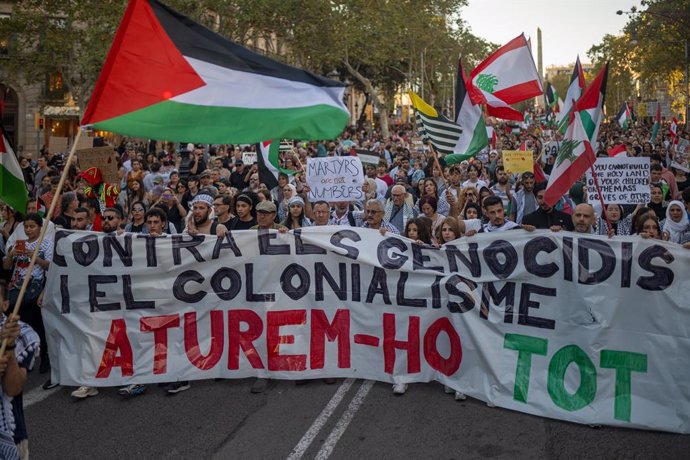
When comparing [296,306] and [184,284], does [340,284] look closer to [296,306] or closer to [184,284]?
[296,306]

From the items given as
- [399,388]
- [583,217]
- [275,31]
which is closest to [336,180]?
[583,217]

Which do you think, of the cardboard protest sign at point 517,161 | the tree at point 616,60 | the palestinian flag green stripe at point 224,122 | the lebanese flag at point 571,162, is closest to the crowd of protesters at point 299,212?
the cardboard protest sign at point 517,161

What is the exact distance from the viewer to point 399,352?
6.24 meters

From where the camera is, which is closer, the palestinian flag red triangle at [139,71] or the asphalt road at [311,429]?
the palestinian flag red triangle at [139,71]

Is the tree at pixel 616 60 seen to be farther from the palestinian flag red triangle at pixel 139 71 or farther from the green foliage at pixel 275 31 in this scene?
the palestinian flag red triangle at pixel 139 71

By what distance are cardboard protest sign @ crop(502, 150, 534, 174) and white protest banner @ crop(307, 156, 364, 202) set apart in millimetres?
3772

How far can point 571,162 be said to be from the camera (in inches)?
285

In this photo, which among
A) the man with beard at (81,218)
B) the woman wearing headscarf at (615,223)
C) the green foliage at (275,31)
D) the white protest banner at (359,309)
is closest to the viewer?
the white protest banner at (359,309)

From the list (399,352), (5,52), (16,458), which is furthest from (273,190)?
(5,52)

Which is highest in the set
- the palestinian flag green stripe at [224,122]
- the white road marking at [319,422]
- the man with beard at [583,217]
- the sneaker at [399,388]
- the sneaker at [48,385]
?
the palestinian flag green stripe at [224,122]

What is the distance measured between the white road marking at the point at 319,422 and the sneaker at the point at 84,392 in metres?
2.11

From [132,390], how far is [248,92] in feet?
9.40

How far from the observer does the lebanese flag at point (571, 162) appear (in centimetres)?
716

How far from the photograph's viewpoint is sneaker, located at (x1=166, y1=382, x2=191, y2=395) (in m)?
6.23
